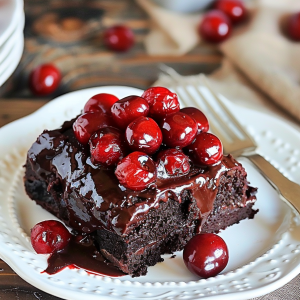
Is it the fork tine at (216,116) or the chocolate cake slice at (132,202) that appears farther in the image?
the fork tine at (216,116)

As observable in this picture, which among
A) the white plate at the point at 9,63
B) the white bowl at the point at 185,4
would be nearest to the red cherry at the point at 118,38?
the white bowl at the point at 185,4

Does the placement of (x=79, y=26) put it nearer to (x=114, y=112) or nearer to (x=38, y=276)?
(x=114, y=112)

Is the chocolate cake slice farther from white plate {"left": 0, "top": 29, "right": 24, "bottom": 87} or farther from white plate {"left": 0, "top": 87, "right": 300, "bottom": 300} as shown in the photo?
white plate {"left": 0, "top": 29, "right": 24, "bottom": 87}

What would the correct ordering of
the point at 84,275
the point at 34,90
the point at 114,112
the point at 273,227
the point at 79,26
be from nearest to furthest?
the point at 84,275
the point at 114,112
the point at 273,227
the point at 34,90
the point at 79,26

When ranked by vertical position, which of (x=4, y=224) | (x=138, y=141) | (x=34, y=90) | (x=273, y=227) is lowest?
(x=34, y=90)

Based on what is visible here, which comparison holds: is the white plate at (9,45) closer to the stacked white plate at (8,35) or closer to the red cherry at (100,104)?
the stacked white plate at (8,35)

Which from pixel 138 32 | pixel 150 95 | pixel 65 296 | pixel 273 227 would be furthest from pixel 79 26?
pixel 65 296
